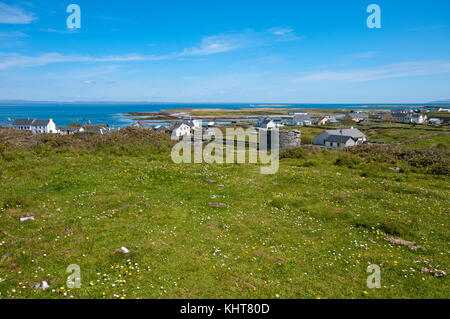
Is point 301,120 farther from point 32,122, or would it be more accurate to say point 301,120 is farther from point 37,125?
point 32,122

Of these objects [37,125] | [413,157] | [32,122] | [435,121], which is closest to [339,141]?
[413,157]

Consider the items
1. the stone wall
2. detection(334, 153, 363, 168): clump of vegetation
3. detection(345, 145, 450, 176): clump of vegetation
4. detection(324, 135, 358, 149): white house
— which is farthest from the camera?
detection(324, 135, 358, 149): white house

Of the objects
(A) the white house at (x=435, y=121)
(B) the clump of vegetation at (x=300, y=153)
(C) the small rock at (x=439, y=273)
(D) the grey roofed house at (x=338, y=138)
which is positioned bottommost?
(C) the small rock at (x=439, y=273)

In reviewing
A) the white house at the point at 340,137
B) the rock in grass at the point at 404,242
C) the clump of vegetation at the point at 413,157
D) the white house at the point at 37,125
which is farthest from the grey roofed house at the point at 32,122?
the rock in grass at the point at 404,242

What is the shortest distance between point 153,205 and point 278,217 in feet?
24.3

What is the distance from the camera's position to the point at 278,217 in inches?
596

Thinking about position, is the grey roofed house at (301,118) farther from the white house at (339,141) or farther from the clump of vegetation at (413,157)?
the clump of vegetation at (413,157)

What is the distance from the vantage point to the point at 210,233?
501 inches

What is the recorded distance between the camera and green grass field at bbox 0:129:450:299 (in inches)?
351

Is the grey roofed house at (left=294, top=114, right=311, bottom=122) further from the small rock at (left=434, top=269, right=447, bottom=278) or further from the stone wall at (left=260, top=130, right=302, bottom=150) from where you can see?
the small rock at (left=434, top=269, right=447, bottom=278)

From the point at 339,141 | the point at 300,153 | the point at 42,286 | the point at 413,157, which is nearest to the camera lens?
the point at 42,286

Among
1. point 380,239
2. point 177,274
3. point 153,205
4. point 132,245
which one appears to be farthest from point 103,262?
point 380,239

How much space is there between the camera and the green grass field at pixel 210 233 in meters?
8.91

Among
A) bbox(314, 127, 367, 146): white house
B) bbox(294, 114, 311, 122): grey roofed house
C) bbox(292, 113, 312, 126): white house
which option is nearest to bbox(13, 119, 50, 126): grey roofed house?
bbox(314, 127, 367, 146): white house
